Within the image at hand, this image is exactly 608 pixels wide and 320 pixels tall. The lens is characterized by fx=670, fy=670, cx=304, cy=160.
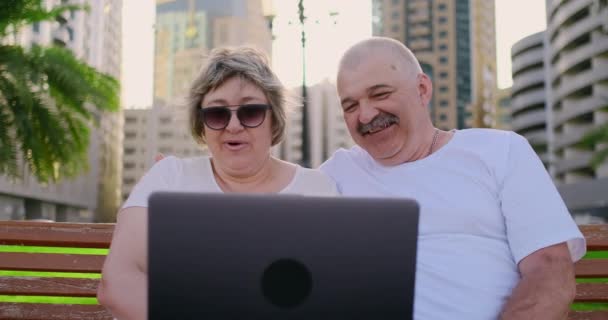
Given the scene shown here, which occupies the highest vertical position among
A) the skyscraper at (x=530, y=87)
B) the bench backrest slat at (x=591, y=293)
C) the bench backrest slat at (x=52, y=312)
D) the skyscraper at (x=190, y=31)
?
the skyscraper at (x=190, y=31)

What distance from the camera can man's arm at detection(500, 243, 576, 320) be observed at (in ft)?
7.13

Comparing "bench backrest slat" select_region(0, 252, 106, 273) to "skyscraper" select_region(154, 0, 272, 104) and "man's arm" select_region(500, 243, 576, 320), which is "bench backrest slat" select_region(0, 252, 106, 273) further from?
"skyscraper" select_region(154, 0, 272, 104)

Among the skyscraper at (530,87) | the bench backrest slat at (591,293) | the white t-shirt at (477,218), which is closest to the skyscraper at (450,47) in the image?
the skyscraper at (530,87)

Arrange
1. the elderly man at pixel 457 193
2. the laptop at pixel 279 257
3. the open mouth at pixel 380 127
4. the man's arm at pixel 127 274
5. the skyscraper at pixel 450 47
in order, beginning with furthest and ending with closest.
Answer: the skyscraper at pixel 450 47, the open mouth at pixel 380 127, the elderly man at pixel 457 193, the man's arm at pixel 127 274, the laptop at pixel 279 257

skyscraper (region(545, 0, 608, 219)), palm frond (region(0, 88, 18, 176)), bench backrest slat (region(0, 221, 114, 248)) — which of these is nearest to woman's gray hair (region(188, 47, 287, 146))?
bench backrest slat (region(0, 221, 114, 248))

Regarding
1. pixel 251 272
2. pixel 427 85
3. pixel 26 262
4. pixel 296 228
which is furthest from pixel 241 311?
pixel 26 262

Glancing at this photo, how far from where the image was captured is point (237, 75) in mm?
2486

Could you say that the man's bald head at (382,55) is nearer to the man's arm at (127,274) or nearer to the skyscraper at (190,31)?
the man's arm at (127,274)

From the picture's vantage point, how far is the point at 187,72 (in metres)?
122

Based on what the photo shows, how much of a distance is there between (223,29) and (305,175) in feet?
402

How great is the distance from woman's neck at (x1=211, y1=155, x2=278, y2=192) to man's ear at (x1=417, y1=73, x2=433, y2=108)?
0.71 metres

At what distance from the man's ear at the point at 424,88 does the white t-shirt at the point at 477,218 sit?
237 millimetres

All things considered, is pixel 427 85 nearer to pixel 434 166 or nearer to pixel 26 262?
pixel 434 166

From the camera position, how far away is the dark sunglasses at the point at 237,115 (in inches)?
96.0
